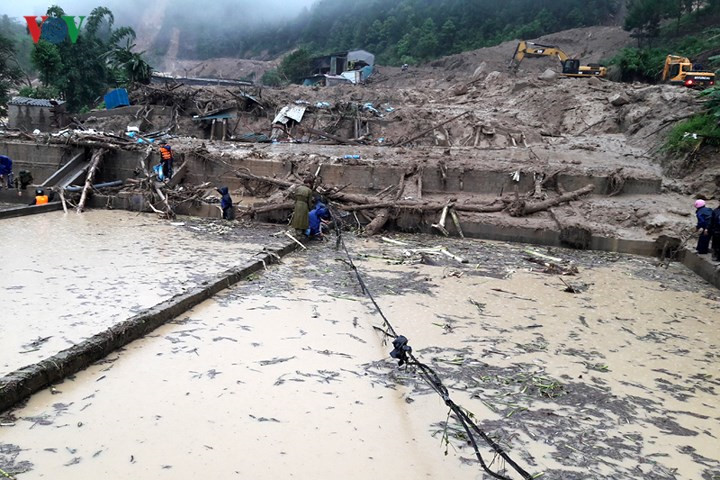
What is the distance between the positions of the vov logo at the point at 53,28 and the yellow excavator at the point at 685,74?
92.5 ft

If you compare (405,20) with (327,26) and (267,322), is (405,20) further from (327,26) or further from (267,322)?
(267,322)

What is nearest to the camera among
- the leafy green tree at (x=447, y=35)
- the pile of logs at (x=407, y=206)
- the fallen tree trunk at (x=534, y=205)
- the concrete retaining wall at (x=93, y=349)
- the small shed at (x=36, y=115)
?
the concrete retaining wall at (x=93, y=349)

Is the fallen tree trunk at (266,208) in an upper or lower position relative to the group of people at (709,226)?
lower

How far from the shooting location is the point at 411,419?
13.9 ft

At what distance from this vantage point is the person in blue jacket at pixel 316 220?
10.7 metres

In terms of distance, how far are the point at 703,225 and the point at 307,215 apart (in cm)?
774

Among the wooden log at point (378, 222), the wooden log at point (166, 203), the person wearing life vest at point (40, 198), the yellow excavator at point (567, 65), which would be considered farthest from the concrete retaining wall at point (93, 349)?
the yellow excavator at point (567, 65)

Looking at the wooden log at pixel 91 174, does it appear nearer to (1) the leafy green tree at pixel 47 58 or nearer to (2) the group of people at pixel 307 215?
(2) the group of people at pixel 307 215

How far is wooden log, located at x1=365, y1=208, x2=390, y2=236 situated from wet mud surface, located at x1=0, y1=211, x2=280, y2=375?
239 centimetres

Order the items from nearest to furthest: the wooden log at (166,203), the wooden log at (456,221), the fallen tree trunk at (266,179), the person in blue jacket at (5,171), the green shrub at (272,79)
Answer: the wooden log at (456,221) → the wooden log at (166,203) → the fallen tree trunk at (266,179) → the person in blue jacket at (5,171) → the green shrub at (272,79)

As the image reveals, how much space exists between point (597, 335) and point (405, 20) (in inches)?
2312

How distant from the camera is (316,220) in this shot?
10.7 metres

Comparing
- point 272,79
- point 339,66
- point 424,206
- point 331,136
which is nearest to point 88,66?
point 272,79

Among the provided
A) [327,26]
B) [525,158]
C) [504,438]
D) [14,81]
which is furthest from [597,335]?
[327,26]
